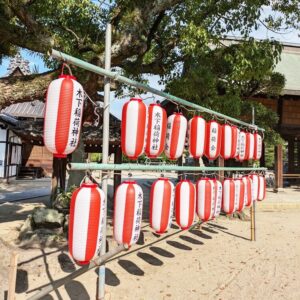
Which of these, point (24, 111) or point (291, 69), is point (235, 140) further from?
point (24, 111)

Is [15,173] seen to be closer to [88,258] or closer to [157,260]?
[157,260]

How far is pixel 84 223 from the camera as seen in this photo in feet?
11.8

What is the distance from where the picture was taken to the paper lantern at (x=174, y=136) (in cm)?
549

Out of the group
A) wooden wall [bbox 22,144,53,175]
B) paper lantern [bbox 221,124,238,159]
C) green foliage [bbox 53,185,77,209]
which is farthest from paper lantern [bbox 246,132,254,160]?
wooden wall [bbox 22,144,53,175]

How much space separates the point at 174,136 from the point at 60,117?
2372 millimetres

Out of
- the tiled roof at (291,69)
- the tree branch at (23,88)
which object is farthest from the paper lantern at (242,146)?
the tiled roof at (291,69)

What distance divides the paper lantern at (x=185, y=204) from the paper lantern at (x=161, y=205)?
0.55 metres

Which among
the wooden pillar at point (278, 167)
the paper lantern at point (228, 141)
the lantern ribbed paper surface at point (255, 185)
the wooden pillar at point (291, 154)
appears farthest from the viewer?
the wooden pillar at point (291, 154)

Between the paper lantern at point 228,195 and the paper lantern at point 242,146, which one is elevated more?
the paper lantern at point 242,146

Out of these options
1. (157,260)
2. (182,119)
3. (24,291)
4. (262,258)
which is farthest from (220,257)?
(24,291)

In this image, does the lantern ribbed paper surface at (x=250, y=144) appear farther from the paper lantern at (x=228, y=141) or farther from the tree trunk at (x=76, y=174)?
the tree trunk at (x=76, y=174)

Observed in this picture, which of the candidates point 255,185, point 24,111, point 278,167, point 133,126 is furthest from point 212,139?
point 24,111

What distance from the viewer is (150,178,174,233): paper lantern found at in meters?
4.96

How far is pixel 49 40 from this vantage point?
23.6 feet
